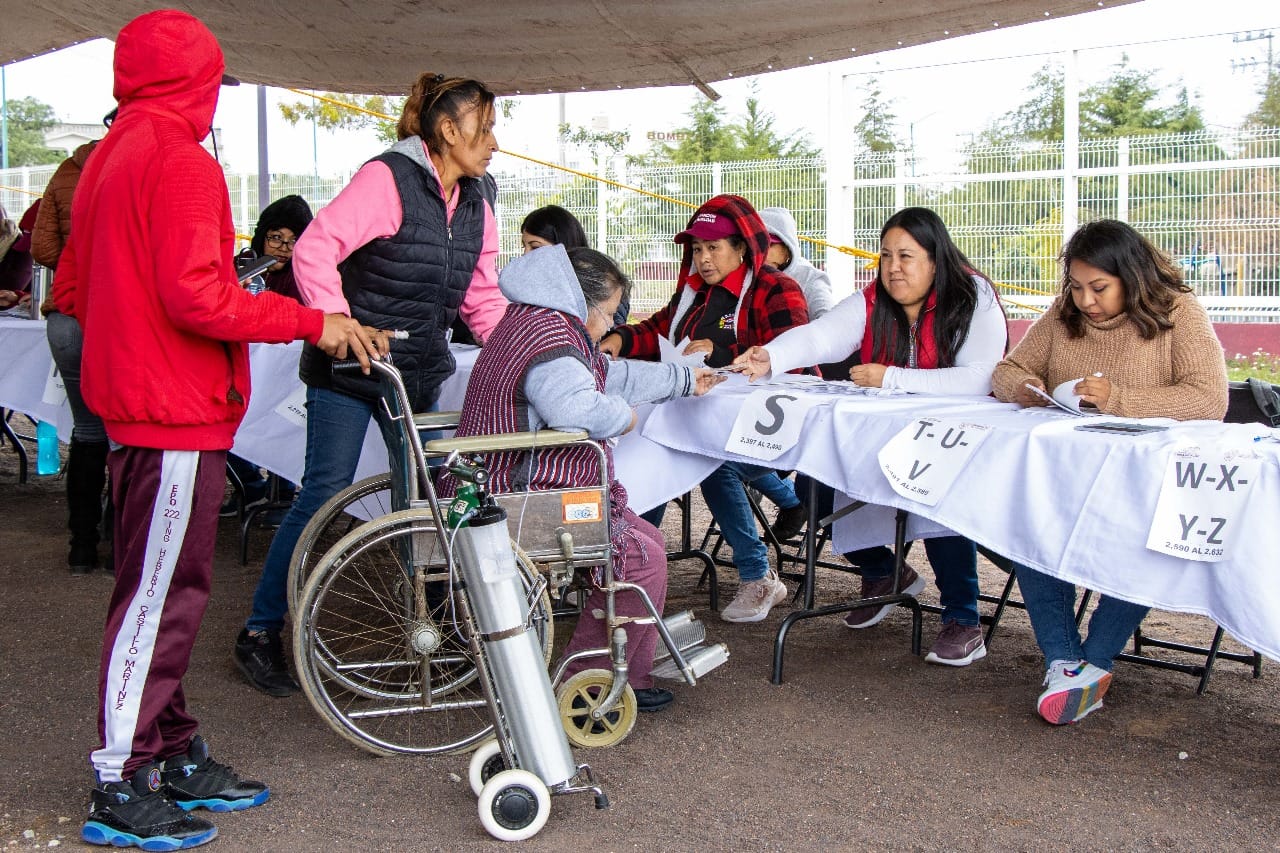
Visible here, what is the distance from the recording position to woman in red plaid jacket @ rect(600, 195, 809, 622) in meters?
4.55

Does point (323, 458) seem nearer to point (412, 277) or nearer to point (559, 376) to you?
point (412, 277)

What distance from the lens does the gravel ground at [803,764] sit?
273cm

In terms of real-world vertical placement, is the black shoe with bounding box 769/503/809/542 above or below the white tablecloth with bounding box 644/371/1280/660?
below

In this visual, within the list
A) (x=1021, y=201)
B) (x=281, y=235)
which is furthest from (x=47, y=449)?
(x=1021, y=201)

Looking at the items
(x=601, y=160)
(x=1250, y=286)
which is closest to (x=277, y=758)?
(x=1250, y=286)

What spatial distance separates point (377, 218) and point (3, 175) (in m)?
23.0

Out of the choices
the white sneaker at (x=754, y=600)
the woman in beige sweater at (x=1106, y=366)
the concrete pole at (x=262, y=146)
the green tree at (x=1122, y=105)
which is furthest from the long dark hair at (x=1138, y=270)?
the green tree at (x=1122, y=105)

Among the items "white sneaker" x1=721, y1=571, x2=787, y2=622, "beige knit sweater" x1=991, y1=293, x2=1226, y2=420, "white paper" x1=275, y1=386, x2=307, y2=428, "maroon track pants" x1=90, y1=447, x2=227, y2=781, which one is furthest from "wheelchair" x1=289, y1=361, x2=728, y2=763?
"white paper" x1=275, y1=386, x2=307, y2=428

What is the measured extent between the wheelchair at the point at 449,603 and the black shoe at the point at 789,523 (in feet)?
5.84

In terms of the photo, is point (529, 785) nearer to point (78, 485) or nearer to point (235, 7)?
point (78, 485)

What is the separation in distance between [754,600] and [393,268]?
1784 millimetres

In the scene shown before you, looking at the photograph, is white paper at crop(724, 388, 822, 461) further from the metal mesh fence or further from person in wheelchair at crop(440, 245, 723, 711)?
the metal mesh fence

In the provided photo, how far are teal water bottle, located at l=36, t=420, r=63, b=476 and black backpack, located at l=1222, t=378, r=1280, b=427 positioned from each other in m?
5.69

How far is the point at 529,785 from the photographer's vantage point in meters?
2.67
